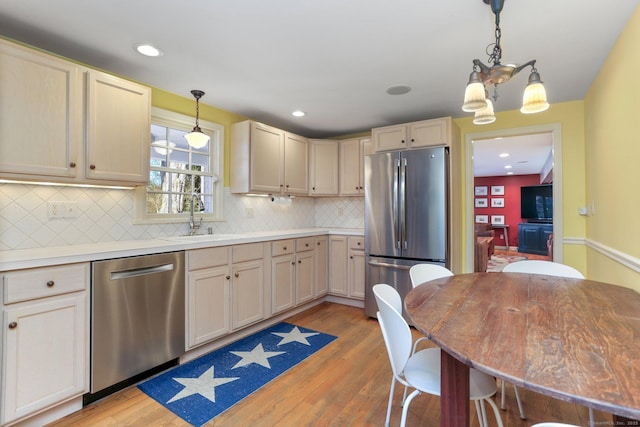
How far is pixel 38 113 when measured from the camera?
6.20 ft

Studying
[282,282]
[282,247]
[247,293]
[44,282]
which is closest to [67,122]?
[44,282]

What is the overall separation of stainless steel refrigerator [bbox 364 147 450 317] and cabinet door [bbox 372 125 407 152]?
0.60 ft

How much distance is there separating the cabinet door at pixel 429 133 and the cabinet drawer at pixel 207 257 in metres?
2.25

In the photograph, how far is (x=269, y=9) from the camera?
1724 mm

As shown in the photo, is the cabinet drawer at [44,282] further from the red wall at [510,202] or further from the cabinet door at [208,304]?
the red wall at [510,202]

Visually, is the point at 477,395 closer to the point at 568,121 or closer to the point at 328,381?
the point at 328,381

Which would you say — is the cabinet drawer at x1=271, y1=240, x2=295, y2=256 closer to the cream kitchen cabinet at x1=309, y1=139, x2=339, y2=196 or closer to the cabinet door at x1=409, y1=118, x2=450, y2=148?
the cream kitchen cabinet at x1=309, y1=139, x2=339, y2=196

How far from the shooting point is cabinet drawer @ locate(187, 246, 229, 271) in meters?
2.42

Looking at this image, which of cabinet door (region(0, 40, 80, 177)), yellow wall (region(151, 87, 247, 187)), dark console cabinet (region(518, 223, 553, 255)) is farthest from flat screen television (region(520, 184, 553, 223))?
cabinet door (region(0, 40, 80, 177))

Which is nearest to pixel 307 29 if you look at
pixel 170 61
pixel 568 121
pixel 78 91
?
pixel 170 61

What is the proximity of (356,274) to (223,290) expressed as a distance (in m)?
1.70

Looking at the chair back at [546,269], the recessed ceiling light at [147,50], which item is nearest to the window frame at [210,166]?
the recessed ceiling light at [147,50]

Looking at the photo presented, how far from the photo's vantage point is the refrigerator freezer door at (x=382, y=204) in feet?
10.9

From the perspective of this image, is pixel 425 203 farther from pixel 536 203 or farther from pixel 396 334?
pixel 536 203
